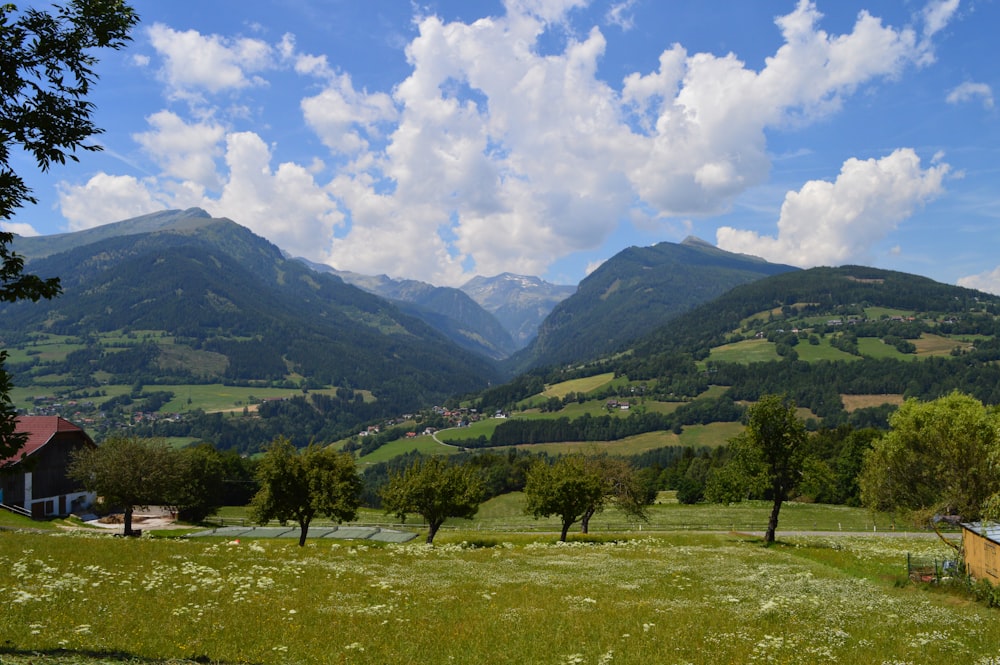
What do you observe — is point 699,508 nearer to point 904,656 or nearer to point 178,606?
point 904,656

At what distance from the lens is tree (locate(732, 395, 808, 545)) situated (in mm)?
53375

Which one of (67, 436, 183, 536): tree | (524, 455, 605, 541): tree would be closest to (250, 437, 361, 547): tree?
(524, 455, 605, 541): tree

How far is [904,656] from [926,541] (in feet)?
171

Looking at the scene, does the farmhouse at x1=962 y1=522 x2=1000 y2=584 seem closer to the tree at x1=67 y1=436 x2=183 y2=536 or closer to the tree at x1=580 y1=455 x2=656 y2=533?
the tree at x1=580 y1=455 x2=656 y2=533

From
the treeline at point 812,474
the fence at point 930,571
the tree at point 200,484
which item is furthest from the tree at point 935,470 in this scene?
the tree at point 200,484

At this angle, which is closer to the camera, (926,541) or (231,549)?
(231,549)

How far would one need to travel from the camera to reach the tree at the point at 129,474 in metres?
63.0

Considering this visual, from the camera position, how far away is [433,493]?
55.8 meters

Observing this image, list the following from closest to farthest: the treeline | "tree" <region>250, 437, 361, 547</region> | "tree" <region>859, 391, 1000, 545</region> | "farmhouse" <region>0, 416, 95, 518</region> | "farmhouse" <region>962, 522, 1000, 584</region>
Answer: "farmhouse" <region>962, 522, 1000, 584</region>
"tree" <region>859, 391, 1000, 545</region>
"tree" <region>250, 437, 361, 547</region>
the treeline
"farmhouse" <region>0, 416, 95, 518</region>

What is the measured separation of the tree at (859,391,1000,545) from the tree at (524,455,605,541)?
82.0ft

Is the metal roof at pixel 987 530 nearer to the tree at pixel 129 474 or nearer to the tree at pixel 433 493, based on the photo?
the tree at pixel 433 493

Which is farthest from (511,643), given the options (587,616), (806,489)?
(806,489)

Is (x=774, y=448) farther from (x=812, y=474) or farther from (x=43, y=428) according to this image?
(x=43, y=428)

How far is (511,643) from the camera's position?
1877 centimetres
